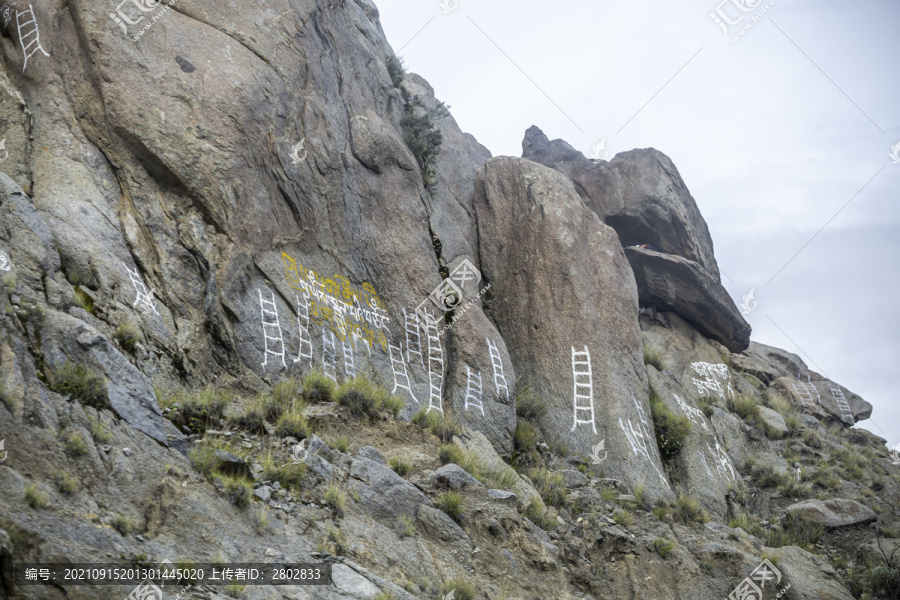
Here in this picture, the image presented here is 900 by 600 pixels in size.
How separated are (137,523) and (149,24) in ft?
29.1

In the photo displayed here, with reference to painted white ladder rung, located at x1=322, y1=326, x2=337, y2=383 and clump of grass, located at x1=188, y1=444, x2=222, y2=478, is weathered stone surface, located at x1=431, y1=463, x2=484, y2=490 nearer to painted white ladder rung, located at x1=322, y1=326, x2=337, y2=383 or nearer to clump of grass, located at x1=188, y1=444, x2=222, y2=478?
painted white ladder rung, located at x1=322, y1=326, x2=337, y2=383

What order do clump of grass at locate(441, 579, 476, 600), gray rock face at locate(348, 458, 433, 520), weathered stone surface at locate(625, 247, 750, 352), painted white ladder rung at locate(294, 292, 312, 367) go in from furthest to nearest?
weathered stone surface at locate(625, 247, 750, 352) → painted white ladder rung at locate(294, 292, 312, 367) → gray rock face at locate(348, 458, 433, 520) → clump of grass at locate(441, 579, 476, 600)

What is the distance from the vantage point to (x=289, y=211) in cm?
1268

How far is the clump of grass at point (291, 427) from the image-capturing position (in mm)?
8610

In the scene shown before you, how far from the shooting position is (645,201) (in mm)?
22891

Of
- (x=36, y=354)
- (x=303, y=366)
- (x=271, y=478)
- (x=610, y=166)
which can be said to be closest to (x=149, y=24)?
(x=303, y=366)

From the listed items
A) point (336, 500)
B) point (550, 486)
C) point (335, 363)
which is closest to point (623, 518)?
point (550, 486)

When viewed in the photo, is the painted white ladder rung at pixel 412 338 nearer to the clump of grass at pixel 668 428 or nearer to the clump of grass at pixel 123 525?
the clump of grass at pixel 668 428

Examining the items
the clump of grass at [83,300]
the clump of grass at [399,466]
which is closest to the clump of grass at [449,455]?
the clump of grass at [399,466]

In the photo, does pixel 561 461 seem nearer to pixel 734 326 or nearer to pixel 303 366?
pixel 303 366

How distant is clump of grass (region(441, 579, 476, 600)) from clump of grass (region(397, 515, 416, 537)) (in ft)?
2.37

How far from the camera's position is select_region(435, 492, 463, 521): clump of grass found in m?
8.73

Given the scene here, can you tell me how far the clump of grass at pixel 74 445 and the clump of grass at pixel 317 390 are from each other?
14.8ft

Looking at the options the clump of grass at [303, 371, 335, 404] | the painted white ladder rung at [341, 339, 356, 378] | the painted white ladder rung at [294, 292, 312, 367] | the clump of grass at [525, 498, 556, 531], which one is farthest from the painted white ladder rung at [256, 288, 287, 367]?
the clump of grass at [525, 498, 556, 531]
